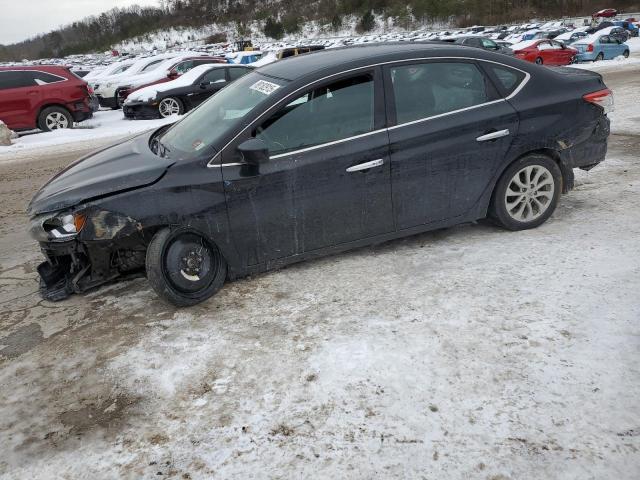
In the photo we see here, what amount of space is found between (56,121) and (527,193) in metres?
12.3

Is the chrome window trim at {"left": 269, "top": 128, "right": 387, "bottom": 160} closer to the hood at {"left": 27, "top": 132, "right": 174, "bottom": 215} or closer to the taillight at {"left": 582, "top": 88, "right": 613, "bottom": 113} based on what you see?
the hood at {"left": 27, "top": 132, "right": 174, "bottom": 215}

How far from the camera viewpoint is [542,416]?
8.41ft

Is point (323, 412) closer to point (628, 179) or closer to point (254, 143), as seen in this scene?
point (254, 143)

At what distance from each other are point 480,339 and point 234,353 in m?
1.42

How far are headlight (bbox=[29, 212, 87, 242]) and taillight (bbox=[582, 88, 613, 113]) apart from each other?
13.6 feet

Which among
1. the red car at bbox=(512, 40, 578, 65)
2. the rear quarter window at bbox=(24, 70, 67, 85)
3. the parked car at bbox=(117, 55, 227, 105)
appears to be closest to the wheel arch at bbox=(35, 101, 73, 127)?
the rear quarter window at bbox=(24, 70, 67, 85)

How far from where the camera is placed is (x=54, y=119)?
13414mm

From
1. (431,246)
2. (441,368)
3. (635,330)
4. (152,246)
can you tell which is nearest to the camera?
(441,368)

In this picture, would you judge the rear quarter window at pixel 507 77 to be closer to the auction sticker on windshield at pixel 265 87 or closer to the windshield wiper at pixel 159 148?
the auction sticker on windshield at pixel 265 87

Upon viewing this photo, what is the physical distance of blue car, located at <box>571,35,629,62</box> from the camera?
24812 millimetres

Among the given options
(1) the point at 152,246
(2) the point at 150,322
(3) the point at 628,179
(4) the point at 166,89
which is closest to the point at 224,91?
(1) the point at 152,246

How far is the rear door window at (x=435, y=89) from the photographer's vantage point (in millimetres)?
4211

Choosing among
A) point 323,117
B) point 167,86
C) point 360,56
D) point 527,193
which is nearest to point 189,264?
point 323,117

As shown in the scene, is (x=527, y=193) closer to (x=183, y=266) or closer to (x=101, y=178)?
(x=183, y=266)
